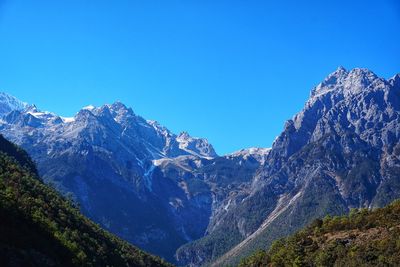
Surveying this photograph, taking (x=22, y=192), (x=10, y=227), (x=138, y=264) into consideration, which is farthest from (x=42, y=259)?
(x=138, y=264)

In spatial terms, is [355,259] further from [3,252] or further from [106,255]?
[3,252]

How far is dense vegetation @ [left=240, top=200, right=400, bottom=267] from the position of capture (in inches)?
5546

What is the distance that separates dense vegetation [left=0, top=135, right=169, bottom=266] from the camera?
112 meters

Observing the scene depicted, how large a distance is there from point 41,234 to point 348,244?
87.7 meters

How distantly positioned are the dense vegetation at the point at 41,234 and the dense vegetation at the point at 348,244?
56.0m

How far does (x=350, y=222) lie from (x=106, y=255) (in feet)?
267

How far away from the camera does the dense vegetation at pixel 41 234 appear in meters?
112

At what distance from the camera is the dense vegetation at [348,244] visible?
462ft

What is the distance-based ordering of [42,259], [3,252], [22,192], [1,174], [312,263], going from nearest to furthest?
[3,252], [42,259], [312,263], [22,192], [1,174]

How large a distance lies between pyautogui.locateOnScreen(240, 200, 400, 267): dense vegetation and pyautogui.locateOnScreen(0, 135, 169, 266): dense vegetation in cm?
5598

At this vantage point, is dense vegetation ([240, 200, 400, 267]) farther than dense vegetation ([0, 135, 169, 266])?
Yes

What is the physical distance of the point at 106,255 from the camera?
568 ft

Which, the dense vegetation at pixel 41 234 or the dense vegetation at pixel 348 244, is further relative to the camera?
the dense vegetation at pixel 348 244

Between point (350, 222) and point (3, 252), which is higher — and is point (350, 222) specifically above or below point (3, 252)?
above
